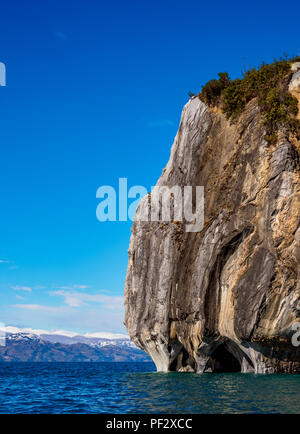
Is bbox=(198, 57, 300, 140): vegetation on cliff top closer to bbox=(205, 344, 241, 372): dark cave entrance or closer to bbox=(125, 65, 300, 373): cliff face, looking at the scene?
bbox=(125, 65, 300, 373): cliff face

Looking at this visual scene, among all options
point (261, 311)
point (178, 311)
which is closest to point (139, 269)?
point (178, 311)

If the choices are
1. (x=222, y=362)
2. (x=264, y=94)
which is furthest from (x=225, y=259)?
(x=264, y=94)

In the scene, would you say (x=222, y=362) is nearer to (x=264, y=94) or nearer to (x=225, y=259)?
(x=225, y=259)

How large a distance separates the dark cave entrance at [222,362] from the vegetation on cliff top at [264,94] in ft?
69.8

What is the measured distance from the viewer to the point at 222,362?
4500cm

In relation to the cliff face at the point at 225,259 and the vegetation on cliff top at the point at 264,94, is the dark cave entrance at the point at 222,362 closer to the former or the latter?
the cliff face at the point at 225,259

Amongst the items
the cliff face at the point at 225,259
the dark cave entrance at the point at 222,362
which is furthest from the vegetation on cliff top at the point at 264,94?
the dark cave entrance at the point at 222,362

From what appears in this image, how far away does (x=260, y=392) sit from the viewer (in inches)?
930

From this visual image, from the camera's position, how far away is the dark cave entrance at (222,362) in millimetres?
43750

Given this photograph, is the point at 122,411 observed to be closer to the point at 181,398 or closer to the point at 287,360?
the point at 181,398

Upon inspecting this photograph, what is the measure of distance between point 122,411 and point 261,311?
17.5 meters

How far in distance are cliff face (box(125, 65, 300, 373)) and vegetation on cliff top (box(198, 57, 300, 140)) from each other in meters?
0.89

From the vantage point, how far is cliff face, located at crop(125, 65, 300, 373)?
3462 cm
